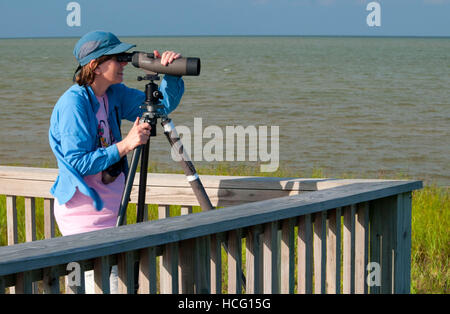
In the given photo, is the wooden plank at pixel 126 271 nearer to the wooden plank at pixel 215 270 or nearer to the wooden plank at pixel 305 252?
the wooden plank at pixel 215 270

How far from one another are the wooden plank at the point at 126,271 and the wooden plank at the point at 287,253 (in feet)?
2.03

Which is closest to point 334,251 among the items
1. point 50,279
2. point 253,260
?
point 253,260

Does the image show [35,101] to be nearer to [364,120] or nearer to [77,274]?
[364,120]

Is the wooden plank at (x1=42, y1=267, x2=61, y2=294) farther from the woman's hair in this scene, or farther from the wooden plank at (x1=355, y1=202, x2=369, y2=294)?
the wooden plank at (x1=355, y1=202, x2=369, y2=294)

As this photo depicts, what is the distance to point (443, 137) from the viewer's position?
48.2ft

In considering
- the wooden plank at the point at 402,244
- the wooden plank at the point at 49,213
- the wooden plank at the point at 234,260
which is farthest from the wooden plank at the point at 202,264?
the wooden plank at the point at 49,213

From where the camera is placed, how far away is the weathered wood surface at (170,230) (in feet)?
5.40

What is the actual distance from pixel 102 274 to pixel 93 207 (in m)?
0.84

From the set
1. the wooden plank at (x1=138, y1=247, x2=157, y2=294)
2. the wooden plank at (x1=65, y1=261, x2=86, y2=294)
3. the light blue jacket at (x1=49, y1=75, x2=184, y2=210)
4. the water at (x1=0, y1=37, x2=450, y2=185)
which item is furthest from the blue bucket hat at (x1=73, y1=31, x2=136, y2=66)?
the water at (x1=0, y1=37, x2=450, y2=185)

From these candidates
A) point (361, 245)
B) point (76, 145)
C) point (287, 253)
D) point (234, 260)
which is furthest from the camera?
point (361, 245)

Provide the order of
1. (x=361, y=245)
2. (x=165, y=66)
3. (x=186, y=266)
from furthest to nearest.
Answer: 1. (x=361, y=245)
2. (x=165, y=66)
3. (x=186, y=266)

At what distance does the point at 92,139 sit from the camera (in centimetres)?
258

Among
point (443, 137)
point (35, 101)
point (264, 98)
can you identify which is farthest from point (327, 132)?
point (35, 101)

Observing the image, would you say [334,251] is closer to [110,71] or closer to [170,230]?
[170,230]
